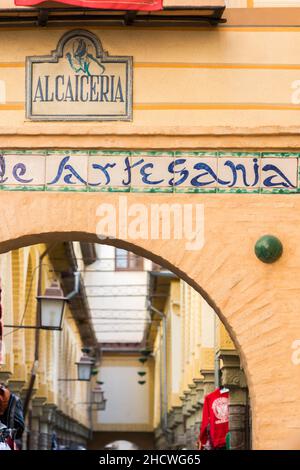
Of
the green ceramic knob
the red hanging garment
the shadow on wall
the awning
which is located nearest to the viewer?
the awning

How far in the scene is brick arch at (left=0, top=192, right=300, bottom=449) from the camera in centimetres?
1084

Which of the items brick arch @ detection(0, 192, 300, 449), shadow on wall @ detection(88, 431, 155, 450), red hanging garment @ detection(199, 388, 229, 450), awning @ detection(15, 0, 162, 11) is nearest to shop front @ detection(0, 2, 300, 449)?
brick arch @ detection(0, 192, 300, 449)

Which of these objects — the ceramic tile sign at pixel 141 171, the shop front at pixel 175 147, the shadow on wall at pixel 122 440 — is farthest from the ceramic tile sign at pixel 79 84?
the shadow on wall at pixel 122 440

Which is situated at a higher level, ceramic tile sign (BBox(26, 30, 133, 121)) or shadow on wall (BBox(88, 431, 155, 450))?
shadow on wall (BBox(88, 431, 155, 450))

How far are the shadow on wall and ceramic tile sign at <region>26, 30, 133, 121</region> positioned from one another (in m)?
37.8

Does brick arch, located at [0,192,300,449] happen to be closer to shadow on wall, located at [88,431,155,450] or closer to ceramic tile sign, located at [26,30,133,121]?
ceramic tile sign, located at [26,30,133,121]

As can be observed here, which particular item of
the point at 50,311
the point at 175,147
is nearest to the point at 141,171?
the point at 175,147

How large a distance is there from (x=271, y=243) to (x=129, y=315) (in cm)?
3631

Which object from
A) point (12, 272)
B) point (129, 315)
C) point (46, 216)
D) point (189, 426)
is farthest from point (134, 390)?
point (46, 216)

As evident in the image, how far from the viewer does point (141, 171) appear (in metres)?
11.0

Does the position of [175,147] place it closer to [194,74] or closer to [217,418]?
[194,74]

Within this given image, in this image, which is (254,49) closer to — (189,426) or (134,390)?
(189,426)

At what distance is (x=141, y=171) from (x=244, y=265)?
108cm

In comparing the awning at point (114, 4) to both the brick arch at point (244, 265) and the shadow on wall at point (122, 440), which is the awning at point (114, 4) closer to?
the brick arch at point (244, 265)
